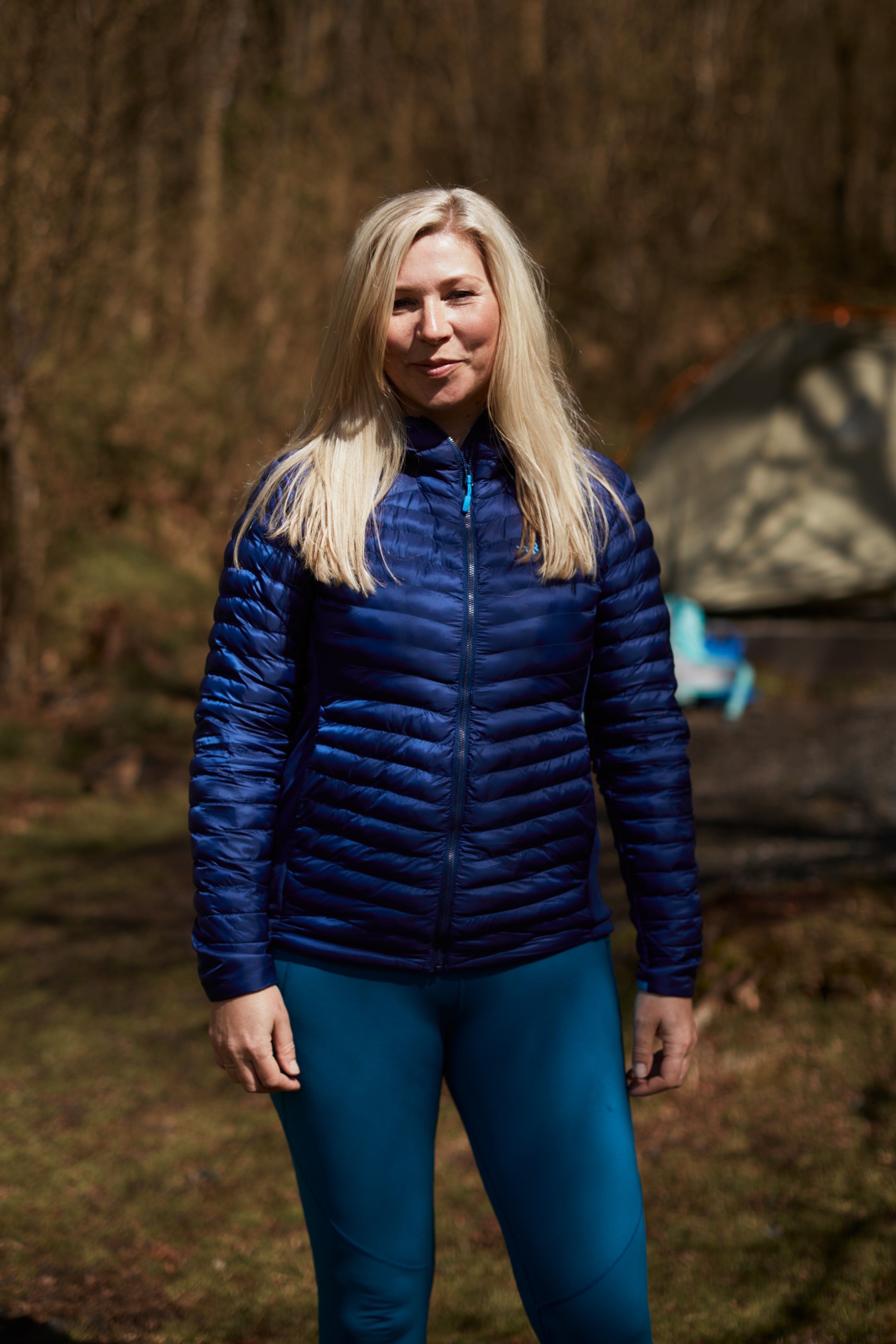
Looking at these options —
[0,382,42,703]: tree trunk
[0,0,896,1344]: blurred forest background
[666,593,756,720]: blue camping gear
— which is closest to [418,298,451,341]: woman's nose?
[0,0,896,1344]: blurred forest background

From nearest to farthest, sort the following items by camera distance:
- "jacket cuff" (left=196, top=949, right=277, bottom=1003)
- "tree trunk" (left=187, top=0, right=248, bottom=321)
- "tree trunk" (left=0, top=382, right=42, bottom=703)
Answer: "jacket cuff" (left=196, top=949, right=277, bottom=1003), "tree trunk" (left=0, top=382, right=42, bottom=703), "tree trunk" (left=187, top=0, right=248, bottom=321)

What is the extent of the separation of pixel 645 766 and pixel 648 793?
4 centimetres

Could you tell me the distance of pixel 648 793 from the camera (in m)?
1.64

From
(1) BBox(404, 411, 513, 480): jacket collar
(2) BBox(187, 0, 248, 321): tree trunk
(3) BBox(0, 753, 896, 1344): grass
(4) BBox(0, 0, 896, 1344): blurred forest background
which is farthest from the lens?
(2) BBox(187, 0, 248, 321): tree trunk

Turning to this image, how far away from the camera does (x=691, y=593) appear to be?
8164mm

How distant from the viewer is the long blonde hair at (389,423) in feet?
5.03

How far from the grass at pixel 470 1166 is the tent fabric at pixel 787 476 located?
396 cm

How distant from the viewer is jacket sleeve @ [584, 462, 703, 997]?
1.64 metres

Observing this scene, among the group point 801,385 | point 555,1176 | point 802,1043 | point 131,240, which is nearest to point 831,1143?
point 802,1043

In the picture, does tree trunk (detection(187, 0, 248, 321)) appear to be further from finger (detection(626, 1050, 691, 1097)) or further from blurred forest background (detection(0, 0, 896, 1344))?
finger (detection(626, 1050, 691, 1097))

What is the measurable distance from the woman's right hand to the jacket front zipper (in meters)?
0.21

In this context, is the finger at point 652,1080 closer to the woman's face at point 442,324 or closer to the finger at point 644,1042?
the finger at point 644,1042

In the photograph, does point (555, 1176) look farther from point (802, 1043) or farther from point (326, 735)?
point (802, 1043)

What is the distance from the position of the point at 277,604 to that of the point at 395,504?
0.20 m
